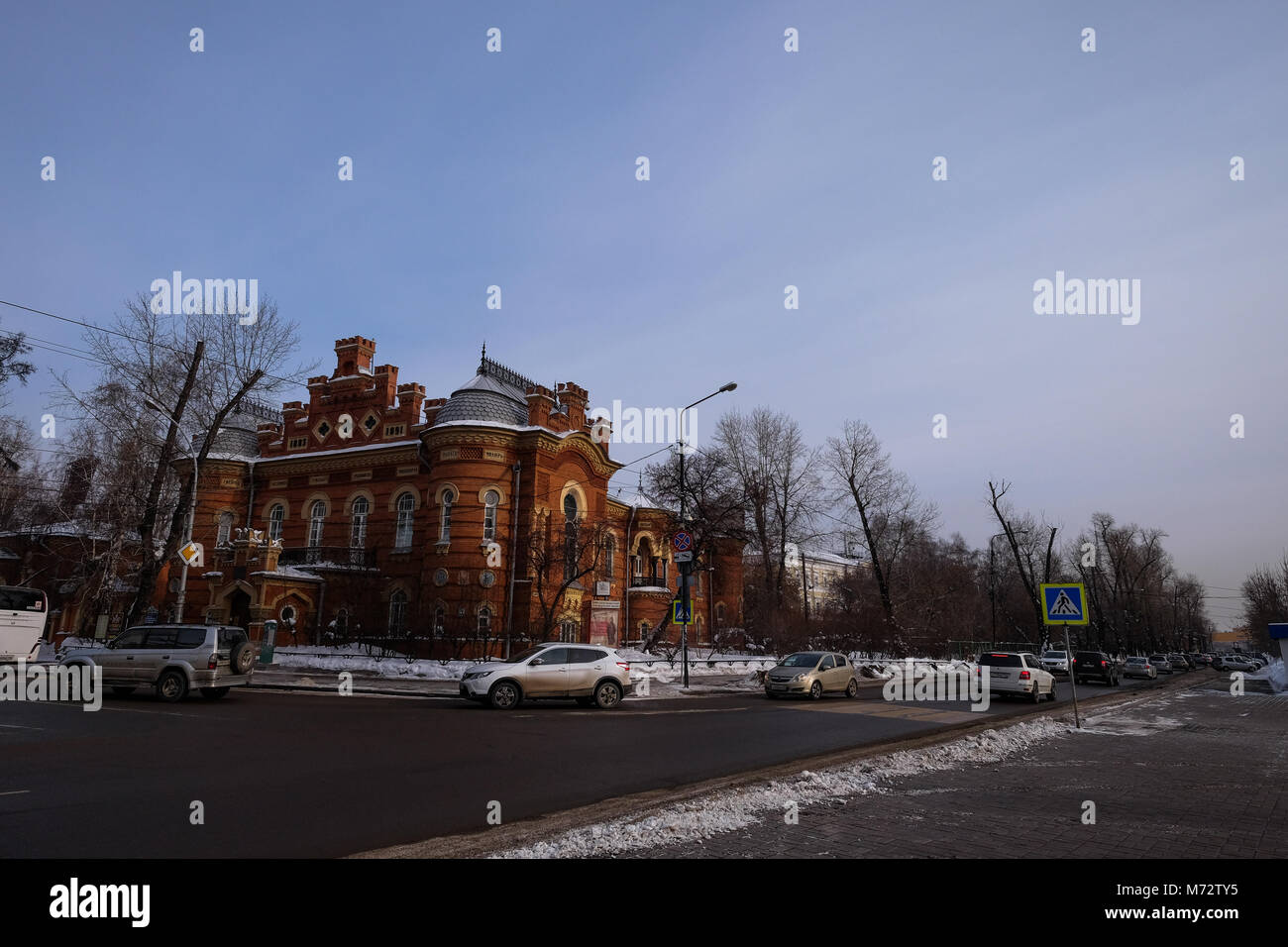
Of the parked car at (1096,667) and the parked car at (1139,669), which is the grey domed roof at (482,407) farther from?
the parked car at (1139,669)

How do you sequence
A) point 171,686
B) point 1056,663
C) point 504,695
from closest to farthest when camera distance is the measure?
point 171,686 → point 504,695 → point 1056,663

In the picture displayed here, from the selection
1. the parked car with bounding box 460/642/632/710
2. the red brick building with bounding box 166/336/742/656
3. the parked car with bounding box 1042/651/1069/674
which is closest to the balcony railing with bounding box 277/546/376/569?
the red brick building with bounding box 166/336/742/656

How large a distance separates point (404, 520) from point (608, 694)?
69.9 ft

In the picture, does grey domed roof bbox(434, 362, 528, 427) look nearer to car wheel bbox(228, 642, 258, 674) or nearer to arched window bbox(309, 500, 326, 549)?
arched window bbox(309, 500, 326, 549)

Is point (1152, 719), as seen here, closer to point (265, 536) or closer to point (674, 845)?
point (674, 845)

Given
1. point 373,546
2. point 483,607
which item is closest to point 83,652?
point 483,607

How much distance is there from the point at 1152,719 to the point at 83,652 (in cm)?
2647

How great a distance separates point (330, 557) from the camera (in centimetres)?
3728

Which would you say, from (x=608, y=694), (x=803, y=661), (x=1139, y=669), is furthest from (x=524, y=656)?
(x=1139, y=669)

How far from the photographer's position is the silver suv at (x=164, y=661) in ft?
54.5

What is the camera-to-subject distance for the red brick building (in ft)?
106

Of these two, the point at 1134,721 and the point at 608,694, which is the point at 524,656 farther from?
the point at 1134,721

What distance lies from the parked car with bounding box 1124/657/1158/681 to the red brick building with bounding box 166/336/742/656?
28.4 meters
